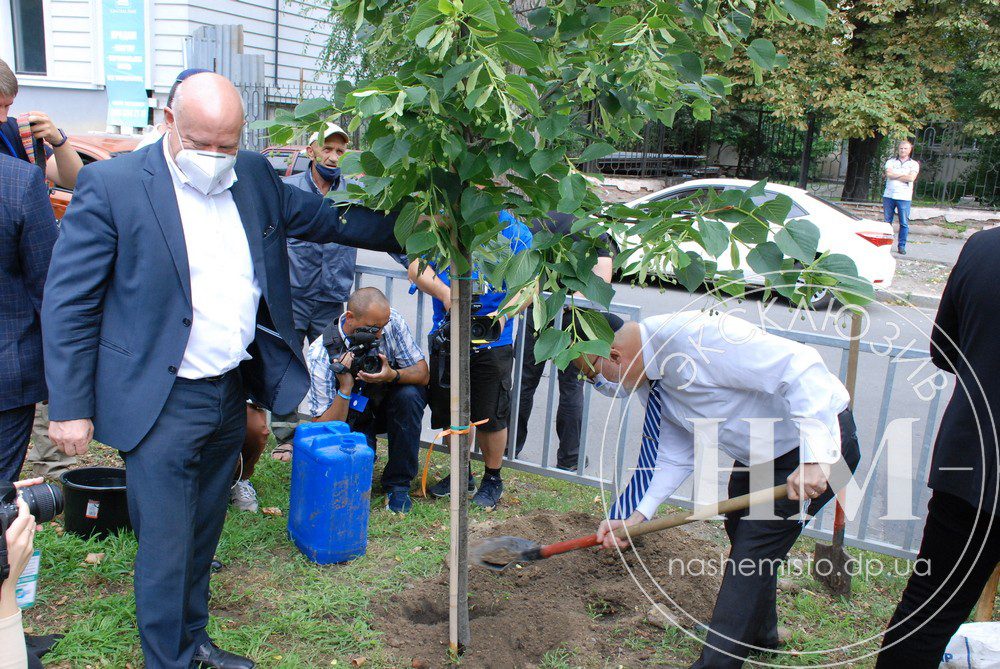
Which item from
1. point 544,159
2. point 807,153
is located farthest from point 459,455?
point 807,153

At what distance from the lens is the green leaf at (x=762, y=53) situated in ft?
7.40

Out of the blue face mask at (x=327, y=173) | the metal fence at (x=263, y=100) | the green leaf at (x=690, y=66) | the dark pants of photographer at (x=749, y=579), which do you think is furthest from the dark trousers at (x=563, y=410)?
the metal fence at (x=263, y=100)

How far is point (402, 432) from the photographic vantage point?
14.7 feet

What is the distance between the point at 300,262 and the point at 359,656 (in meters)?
2.58

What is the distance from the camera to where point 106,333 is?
2635 millimetres

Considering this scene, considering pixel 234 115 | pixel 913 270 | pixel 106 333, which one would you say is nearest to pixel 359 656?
pixel 106 333

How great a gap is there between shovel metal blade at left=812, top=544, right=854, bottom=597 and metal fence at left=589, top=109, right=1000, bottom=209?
14.9m

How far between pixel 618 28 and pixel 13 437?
2.66m

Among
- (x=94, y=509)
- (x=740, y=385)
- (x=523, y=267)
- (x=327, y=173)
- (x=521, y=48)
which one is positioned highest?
(x=521, y=48)

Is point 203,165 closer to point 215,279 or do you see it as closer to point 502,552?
point 215,279

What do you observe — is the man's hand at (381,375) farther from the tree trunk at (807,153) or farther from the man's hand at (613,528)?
the tree trunk at (807,153)

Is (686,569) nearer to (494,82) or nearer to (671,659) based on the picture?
(671,659)

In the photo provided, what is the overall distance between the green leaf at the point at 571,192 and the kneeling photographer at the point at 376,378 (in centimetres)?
220

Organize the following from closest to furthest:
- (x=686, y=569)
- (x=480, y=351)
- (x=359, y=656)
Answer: (x=359, y=656) → (x=686, y=569) → (x=480, y=351)
